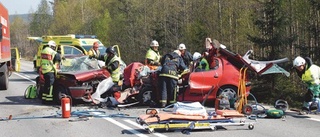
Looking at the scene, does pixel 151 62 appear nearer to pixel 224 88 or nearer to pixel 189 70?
pixel 189 70

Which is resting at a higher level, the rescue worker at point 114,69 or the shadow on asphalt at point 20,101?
the rescue worker at point 114,69

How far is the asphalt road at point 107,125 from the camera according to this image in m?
8.32

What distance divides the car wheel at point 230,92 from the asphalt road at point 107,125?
4.75 ft

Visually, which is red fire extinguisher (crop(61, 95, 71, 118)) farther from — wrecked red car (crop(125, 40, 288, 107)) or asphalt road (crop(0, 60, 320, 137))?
wrecked red car (crop(125, 40, 288, 107))

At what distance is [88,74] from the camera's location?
12508 mm

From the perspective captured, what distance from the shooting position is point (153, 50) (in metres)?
13.3

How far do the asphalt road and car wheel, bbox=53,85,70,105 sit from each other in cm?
66

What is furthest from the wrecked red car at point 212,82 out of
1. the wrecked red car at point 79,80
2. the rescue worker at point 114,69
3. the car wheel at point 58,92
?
the car wheel at point 58,92

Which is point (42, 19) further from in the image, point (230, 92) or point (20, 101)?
Result: point (230, 92)

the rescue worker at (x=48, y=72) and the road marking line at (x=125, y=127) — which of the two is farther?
the rescue worker at (x=48, y=72)

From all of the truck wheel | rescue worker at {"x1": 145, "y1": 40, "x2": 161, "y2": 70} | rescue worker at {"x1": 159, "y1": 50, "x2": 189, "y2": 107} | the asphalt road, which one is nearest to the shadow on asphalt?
the asphalt road

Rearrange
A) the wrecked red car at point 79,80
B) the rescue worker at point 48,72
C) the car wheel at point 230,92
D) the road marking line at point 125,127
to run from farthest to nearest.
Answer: the rescue worker at point 48,72 → the wrecked red car at point 79,80 → the car wheel at point 230,92 → the road marking line at point 125,127

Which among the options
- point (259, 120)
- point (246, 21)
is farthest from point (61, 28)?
point (259, 120)

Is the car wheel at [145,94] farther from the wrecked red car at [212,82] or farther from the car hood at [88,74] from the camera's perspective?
the car hood at [88,74]
